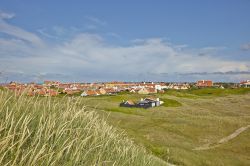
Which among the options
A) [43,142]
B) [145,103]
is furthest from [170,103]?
[43,142]

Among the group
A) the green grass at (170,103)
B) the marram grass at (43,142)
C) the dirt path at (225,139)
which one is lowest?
the dirt path at (225,139)

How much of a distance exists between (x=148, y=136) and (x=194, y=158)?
11506mm

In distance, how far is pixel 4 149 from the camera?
16.7 feet

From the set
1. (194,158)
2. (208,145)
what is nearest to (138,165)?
(194,158)

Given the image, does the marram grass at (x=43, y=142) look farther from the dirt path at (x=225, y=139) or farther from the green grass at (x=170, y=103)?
the green grass at (x=170, y=103)

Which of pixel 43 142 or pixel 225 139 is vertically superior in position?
pixel 43 142

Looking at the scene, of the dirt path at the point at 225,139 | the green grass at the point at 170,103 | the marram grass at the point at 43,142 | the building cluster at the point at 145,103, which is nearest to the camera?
the marram grass at the point at 43,142

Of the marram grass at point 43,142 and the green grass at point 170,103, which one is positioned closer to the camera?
the marram grass at point 43,142

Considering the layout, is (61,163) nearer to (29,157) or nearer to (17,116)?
(29,157)

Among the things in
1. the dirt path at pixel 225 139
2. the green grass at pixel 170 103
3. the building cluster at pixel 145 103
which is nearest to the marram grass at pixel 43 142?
the dirt path at pixel 225 139

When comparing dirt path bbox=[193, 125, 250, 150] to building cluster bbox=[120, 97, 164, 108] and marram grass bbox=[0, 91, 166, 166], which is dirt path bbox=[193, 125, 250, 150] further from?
building cluster bbox=[120, 97, 164, 108]

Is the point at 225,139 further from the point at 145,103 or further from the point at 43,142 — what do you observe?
the point at 145,103

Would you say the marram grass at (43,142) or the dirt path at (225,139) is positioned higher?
the marram grass at (43,142)

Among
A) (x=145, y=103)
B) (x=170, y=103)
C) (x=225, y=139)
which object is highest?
(x=145, y=103)
